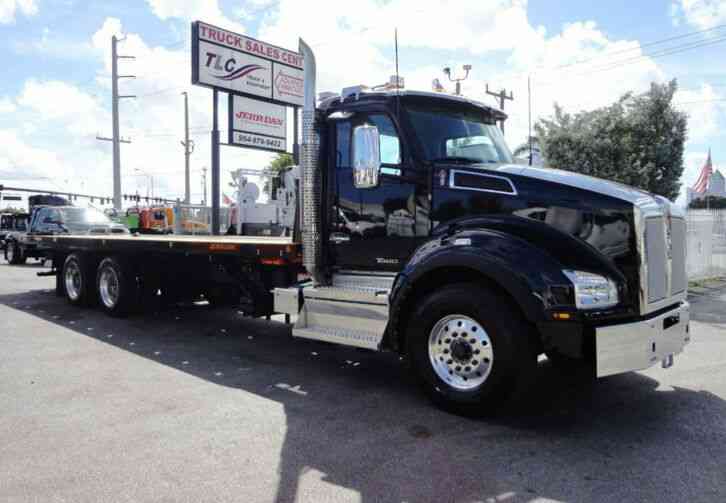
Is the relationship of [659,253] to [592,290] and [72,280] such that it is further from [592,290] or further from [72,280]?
[72,280]

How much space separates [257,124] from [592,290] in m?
15.2

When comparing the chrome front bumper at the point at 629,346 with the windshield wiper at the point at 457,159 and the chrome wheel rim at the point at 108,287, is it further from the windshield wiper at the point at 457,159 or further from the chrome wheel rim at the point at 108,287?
the chrome wheel rim at the point at 108,287

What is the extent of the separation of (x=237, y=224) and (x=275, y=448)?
56.4 feet

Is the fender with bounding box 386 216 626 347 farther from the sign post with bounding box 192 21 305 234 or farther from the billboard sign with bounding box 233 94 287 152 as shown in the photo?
the billboard sign with bounding box 233 94 287 152

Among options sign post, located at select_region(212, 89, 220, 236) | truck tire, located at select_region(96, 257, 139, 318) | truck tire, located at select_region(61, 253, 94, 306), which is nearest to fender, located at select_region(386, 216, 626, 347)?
truck tire, located at select_region(96, 257, 139, 318)

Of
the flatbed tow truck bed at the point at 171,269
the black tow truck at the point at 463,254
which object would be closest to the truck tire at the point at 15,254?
the flatbed tow truck bed at the point at 171,269

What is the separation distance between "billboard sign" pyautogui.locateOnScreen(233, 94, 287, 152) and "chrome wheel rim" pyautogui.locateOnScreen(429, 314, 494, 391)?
46.5 feet

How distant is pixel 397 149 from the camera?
514 cm

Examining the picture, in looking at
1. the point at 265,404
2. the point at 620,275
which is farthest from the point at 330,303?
the point at 620,275

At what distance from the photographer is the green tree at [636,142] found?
20.2 m

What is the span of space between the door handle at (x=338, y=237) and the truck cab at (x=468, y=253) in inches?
0.6

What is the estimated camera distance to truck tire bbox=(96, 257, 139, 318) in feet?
29.0

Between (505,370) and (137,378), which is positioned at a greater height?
(505,370)

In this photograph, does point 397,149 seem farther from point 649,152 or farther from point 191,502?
point 649,152
